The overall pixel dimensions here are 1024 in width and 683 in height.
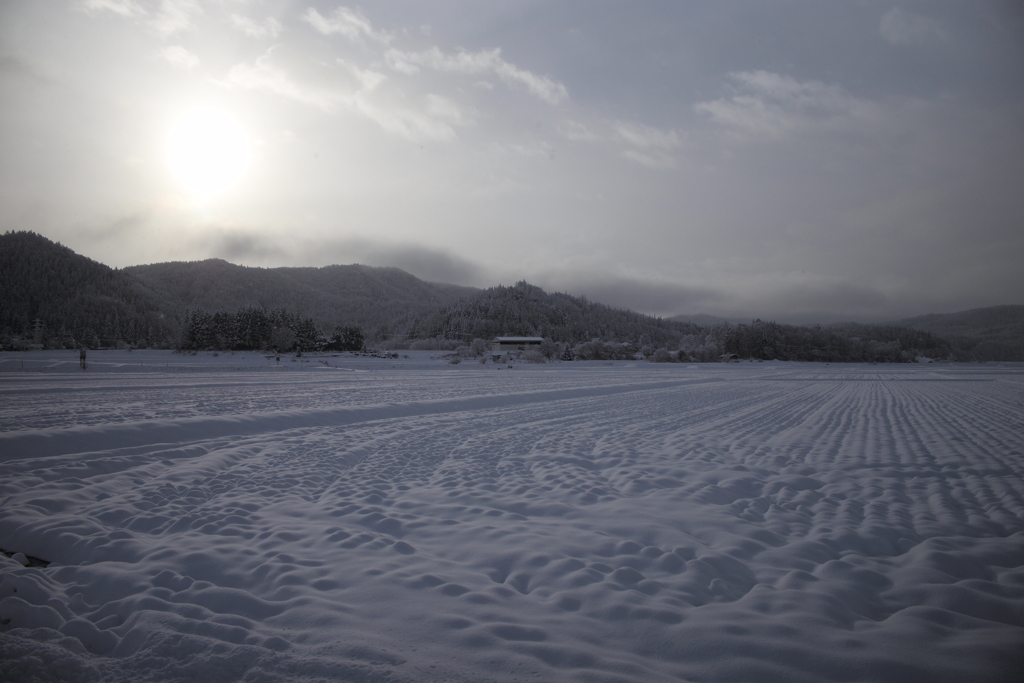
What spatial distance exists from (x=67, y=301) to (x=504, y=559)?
11361 cm

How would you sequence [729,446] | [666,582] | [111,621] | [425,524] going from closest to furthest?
[111,621], [666,582], [425,524], [729,446]

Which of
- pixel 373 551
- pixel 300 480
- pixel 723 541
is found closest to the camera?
pixel 373 551

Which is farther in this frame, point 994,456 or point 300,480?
point 994,456

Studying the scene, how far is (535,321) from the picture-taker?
139250 millimetres

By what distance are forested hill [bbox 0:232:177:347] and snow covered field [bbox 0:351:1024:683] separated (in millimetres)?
75697

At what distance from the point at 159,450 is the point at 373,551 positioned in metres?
6.11

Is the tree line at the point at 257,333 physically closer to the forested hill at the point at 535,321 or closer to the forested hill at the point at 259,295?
the forested hill at the point at 535,321

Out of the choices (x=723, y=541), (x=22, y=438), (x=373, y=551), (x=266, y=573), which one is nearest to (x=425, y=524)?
(x=373, y=551)

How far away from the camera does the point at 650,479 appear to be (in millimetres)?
6656

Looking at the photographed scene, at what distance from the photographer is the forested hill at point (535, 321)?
432 ft

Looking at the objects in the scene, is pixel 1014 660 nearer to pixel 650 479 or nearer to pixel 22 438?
pixel 650 479

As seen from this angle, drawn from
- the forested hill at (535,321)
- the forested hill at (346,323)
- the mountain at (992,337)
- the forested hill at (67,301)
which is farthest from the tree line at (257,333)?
the mountain at (992,337)

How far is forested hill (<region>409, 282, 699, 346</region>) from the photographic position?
432ft

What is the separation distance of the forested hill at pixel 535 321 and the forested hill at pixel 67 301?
62.7m
